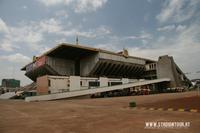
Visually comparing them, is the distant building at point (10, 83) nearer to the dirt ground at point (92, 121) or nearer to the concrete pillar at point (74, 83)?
the concrete pillar at point (74, 83)

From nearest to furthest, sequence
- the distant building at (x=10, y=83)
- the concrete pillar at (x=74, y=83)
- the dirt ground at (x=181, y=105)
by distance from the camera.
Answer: the dirt ground at (x=181, y=105)
the concrete pillar at (x=74, y=83)
the distant building at (x=10, y=83)

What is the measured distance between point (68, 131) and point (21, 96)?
63.3 m

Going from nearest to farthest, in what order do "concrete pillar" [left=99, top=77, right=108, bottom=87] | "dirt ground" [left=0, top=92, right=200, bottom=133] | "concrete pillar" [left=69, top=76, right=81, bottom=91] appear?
"dirt ground" [left=0, top=92, right=200, bottom=133] < "concrete pillar" [left=69, top=76, right=81, bottom=91] < "concrete pillar" [left=99, top=77, right=108, bottom=87]

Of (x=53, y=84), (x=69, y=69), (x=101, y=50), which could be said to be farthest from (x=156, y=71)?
(x=53, y=84)

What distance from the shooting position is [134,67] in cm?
8406

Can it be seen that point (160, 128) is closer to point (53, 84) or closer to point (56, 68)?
point (53, 84)

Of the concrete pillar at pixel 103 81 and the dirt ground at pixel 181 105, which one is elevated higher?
the concrete pillar at pixel 103 81

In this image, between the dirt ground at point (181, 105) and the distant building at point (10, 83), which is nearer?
the dirt ground at point (181, 105)

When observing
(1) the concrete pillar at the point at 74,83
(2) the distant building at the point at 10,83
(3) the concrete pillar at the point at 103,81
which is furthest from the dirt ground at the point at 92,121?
(2) the distant building at the point at 10,83

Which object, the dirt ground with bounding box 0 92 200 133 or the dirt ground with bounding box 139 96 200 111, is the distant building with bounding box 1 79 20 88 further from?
the dirt ground with bounding box 139 96 200 111

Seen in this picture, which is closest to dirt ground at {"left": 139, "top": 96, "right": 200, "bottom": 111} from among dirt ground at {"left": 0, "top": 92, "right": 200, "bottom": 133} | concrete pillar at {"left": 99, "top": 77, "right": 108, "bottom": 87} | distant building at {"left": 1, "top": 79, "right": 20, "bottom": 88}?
dirt ground at {"left": 0, "top": 92, "right": 200, "bottom": 133}

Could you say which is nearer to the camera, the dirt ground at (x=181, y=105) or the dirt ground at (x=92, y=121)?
the dirt ground at (x=92, y=121)

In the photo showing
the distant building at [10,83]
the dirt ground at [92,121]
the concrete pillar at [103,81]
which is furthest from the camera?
the distant building at [10,83]

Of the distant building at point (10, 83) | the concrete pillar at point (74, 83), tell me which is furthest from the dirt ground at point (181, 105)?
the distant building at point (10, 83)
